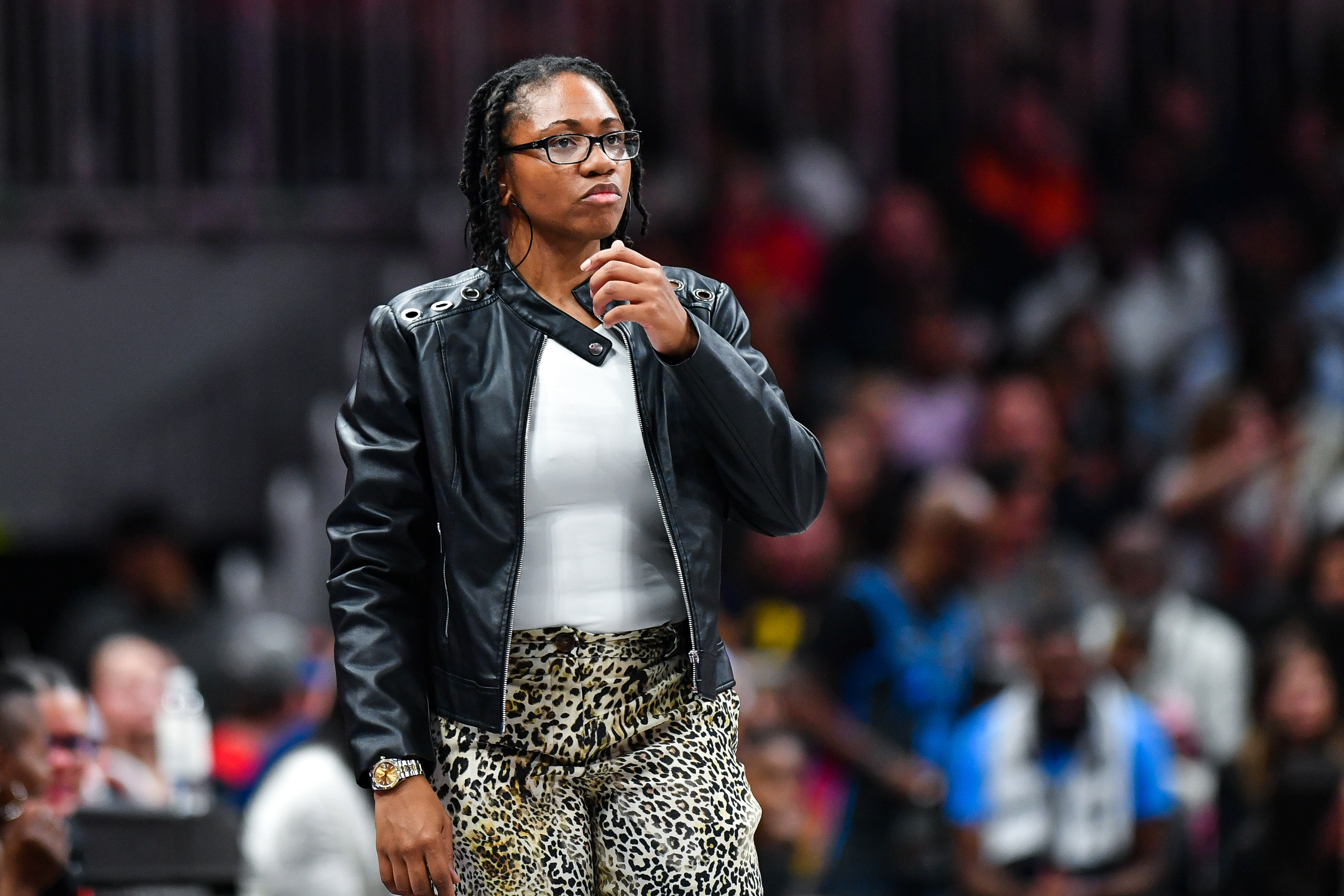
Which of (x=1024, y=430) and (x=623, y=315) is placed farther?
(x=1024, y=430)

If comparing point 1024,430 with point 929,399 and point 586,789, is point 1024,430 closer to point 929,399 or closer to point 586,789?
point 929,399

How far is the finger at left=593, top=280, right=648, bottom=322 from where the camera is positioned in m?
2.50

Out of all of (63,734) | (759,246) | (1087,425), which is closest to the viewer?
(63,734)

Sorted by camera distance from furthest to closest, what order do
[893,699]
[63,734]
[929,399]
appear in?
[929,399]
[893,699]
[63,734]

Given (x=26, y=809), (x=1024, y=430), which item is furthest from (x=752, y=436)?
(x=1024, y=430)

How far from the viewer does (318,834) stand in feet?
16.1

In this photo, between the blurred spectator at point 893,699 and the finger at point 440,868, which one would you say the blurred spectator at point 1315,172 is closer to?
the blurred spectator at point 893,699

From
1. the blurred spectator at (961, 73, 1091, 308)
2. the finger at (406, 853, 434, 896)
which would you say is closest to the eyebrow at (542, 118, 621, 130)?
the finger at (406, 853, 434, 896)

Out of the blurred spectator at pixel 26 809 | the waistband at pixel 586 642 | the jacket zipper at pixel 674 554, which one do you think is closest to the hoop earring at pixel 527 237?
the jacket zipper at pixel 674 554

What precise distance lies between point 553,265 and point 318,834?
2.53 metres

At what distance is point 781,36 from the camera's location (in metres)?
10.8

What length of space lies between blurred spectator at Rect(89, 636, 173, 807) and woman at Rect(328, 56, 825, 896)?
2.92m

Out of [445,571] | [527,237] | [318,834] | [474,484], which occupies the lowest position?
[318,834]

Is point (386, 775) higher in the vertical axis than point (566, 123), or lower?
lower
